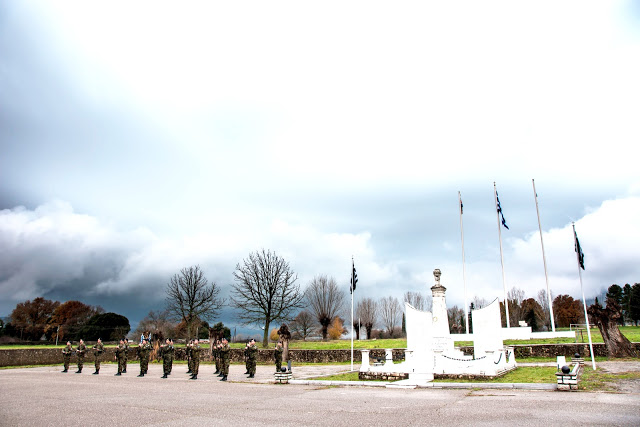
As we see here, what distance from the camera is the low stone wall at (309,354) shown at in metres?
26.8

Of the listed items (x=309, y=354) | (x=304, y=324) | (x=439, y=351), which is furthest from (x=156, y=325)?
(x=439, y=351)

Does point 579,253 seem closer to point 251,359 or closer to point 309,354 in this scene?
point 251,359

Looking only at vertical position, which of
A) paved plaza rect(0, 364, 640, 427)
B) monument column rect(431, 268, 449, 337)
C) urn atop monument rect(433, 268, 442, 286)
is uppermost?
urn atop monument rect(433, 268, 442, 286)

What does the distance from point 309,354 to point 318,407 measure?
22633 mm

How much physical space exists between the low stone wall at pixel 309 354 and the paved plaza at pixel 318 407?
1526 centimetres

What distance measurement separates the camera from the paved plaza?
9.20m

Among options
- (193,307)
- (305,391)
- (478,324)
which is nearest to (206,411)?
(305,391)

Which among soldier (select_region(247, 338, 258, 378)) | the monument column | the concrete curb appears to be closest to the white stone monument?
the monument column

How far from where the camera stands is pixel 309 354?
33.2 meters

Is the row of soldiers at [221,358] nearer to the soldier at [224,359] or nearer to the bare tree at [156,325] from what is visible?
the soldier at [224,359]

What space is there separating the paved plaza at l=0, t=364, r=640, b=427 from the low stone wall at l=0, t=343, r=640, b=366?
15263mm

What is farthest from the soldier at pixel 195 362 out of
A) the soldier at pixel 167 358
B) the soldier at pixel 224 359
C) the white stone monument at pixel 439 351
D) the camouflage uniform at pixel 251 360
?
the white stone monument at pixel 439 351

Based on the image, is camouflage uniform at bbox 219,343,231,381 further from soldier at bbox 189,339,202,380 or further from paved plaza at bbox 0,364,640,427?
paved plaza at bbox 0,364,640,427

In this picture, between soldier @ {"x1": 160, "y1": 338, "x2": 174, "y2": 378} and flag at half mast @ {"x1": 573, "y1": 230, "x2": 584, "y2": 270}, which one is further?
soldier @ {"x1": 160, "y1": 338, "x2": 174, "y2": 378}
